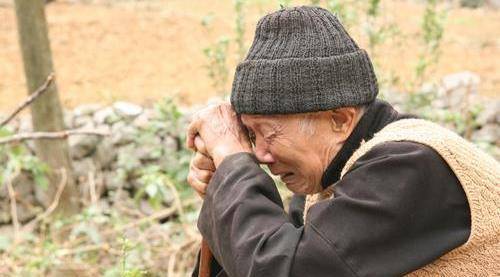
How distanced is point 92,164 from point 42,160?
0.83 meters

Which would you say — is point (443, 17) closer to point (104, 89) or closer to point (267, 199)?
point (104, 89)

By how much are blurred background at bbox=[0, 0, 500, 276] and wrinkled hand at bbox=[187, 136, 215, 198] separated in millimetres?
498

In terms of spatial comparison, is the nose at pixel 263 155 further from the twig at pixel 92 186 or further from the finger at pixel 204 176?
the twig at pixel 92 186

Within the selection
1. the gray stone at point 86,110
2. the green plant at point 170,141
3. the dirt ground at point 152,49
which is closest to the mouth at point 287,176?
the green plant at point 170,141

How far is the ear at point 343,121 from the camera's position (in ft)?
6.97

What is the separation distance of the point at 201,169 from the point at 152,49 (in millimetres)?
8242

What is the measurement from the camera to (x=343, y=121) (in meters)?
2.16

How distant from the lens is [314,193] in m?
2.31

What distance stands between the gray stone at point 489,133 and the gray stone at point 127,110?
266 centimetres

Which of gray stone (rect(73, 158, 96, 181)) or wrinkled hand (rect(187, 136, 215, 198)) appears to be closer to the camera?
wrinkled hand (rect(187, 136, 215, 198))

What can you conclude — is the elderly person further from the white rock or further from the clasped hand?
the white rock

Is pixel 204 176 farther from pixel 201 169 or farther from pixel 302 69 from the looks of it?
pixel 302 69

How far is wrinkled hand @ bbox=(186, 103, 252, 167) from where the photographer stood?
7.19 ft

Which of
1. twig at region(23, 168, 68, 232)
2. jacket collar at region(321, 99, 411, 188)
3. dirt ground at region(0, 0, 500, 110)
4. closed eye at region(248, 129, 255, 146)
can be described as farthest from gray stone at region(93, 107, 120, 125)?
jacket collar at region(321, 99, 411, 188)
